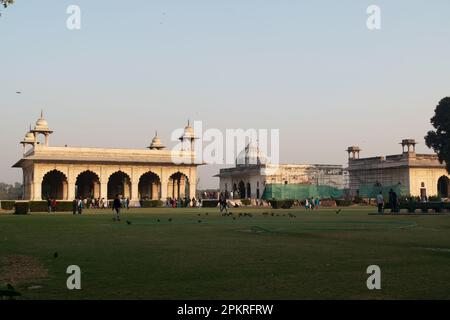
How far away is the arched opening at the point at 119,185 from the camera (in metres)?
58.6

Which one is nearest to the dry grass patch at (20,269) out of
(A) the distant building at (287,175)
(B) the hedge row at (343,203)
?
(B) the hedge row at (343,203)

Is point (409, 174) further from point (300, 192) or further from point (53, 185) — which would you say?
point (53, 185)

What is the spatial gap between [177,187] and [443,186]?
34.0m

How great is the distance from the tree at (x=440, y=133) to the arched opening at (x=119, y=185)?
30041mm

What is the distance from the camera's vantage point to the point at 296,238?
13781 millimetres

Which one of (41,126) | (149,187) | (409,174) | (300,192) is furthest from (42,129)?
(409,174)

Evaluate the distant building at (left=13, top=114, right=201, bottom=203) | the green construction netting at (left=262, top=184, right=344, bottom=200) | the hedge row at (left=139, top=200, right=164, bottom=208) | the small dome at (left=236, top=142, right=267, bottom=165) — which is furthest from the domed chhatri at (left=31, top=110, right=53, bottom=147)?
the small dome at (left=236, top=142, right=267, bottom=165)

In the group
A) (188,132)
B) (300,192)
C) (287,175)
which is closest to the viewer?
(188,132)

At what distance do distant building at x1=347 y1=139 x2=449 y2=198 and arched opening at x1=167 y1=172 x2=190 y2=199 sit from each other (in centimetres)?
2027

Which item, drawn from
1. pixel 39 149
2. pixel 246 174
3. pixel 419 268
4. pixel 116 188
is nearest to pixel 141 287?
pixel 419 268

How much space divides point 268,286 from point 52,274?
3218 mm

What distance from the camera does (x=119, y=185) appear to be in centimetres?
6106

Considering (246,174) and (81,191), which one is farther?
(246,174)
